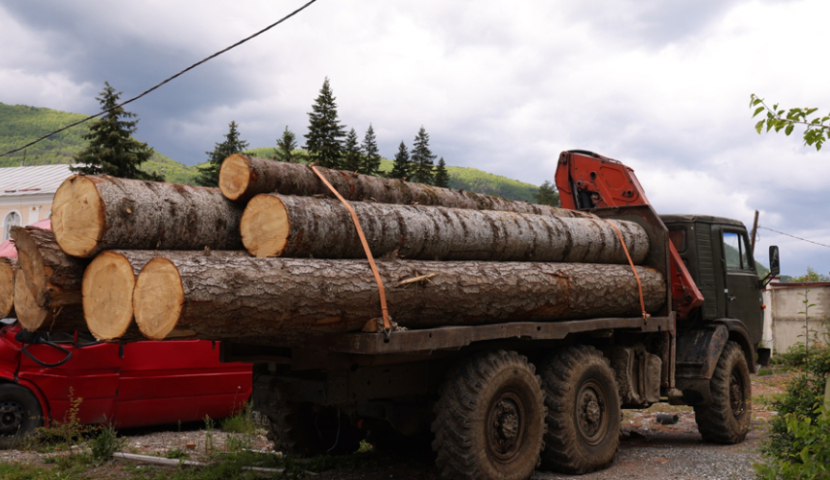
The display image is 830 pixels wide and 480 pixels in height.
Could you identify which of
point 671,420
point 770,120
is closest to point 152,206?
point 770,120

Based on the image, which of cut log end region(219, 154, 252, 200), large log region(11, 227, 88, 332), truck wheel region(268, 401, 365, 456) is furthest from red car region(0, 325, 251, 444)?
cut log end region(219, 154, 252, 200)

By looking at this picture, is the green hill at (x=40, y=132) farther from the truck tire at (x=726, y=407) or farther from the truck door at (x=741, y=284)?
the truck tire at (x=726, y=407)

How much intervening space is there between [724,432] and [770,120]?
5.72 meters

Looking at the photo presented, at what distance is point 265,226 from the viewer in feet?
16.3

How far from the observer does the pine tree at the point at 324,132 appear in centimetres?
3566

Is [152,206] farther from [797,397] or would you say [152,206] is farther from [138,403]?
[797,397]

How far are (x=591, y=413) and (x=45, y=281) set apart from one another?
515 centimetres

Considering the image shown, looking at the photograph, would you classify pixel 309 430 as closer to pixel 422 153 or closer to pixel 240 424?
pixel 240 424

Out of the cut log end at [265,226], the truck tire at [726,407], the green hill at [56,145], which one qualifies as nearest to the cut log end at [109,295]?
the cut log end at [265,226]

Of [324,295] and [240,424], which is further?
[240,424]

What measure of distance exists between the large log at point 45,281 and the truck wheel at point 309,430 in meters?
2.38

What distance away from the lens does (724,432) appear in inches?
339

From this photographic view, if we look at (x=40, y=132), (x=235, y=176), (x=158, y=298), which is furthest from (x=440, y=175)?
(x=40, y=132)

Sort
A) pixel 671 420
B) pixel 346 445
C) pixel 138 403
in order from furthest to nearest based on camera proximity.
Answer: pixel 671 420 < pixel 138 403 < pixel 346 445
